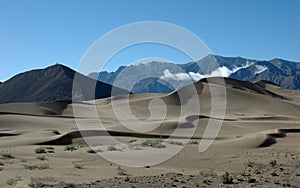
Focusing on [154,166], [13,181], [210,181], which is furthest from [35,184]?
[154,166]

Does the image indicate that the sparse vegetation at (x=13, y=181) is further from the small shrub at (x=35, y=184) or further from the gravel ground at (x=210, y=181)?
the gravel ground at (x=210, y=181)

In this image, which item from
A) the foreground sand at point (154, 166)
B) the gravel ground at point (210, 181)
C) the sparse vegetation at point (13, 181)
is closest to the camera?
the sparse vegetation at point (13, 181)

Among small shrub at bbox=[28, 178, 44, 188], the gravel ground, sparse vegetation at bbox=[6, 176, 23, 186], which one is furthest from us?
the gravel ground

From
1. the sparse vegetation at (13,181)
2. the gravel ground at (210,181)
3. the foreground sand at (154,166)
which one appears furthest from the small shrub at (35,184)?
the sparse vegetation at (13,181)

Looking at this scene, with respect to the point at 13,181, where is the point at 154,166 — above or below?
above

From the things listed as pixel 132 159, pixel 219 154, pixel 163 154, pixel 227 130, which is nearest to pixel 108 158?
pixel 132 159

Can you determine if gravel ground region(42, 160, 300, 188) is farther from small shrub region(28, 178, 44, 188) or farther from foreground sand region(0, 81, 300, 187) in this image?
small shrub region(28, 178, 44, 188)

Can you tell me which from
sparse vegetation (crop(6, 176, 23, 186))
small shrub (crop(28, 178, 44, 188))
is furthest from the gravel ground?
sparse vegetation (crop(6, 176, 23, 186))

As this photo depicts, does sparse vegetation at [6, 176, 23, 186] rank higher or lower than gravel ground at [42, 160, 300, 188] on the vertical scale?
lower

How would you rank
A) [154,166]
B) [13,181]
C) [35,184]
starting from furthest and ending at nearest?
[154,166]
[13,181]
[35,184]

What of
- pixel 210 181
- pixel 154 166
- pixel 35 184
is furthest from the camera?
pixel 154 166

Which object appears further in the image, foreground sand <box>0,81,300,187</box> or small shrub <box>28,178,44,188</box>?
foreground sand <box>0,81,300,187</box>

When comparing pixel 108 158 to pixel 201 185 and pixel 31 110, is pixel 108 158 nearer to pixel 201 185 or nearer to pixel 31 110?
pixel 201 185

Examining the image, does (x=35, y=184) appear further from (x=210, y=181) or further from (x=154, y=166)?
(x=154, y=166)
